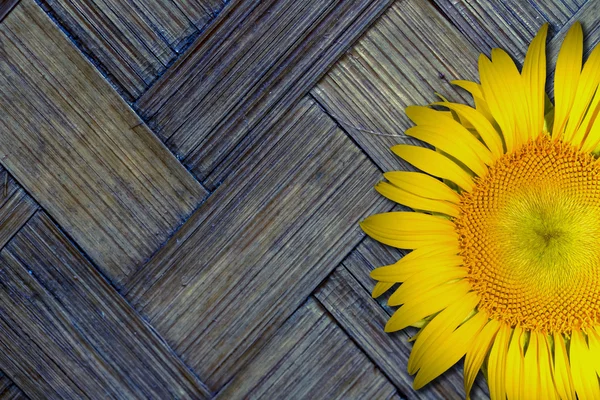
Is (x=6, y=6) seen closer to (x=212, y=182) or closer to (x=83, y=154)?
(x=83, y=154)

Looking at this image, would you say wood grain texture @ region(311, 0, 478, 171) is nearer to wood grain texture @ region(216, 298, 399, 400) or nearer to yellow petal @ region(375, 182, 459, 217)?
→ yellow petal @ region(375, 182, 459, 217)

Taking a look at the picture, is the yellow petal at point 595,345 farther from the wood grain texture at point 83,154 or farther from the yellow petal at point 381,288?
the wood grain texture at point 83,154

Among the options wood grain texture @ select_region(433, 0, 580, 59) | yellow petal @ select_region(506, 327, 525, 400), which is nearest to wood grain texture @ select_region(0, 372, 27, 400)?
yellow petal @ select_region(506, 327, 525, 400)

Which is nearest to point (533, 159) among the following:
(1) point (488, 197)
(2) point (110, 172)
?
(1) point (488, 197)

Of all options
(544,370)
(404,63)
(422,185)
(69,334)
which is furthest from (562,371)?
(69,334)

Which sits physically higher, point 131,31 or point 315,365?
point 131,31

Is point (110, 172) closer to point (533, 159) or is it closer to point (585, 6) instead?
point (533, 159)
